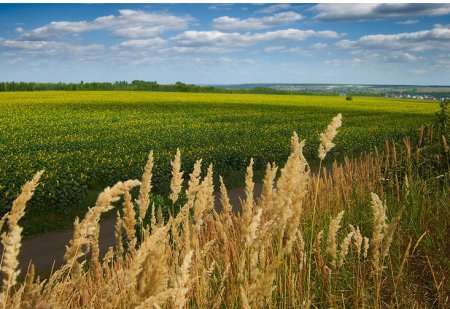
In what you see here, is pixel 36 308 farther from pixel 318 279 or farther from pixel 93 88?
pixel 93 88

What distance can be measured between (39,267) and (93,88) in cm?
10158

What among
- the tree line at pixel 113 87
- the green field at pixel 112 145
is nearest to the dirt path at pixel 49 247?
the green field at pixel 112 145

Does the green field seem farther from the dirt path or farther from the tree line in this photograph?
the tree line

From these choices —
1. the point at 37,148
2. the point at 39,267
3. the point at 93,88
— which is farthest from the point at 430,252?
the point at 93,88

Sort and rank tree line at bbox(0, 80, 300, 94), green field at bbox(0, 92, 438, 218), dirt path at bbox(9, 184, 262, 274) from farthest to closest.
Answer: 1. tree line at bbox(0, 80, 300, 94)
2. green field at bbox(0, 92, 438, 218)
3. dirt path at bbox(9, 184, 262, 274)

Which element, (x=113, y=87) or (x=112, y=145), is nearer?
(x=112, y=145)

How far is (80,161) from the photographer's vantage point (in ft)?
49.3

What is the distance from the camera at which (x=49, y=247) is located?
9.74 metres

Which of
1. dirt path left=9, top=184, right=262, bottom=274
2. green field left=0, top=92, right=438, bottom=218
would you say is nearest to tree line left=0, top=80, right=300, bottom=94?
green field left=0, top=92, right=438, bottom=218

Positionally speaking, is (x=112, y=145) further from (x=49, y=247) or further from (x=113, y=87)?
(x=113, y=87)

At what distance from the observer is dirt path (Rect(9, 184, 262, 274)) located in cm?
880

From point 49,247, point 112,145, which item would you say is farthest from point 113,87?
point 49,247

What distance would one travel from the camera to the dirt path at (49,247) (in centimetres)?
880

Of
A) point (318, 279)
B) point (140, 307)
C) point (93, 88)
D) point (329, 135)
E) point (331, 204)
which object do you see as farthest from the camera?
point (93, 88)
